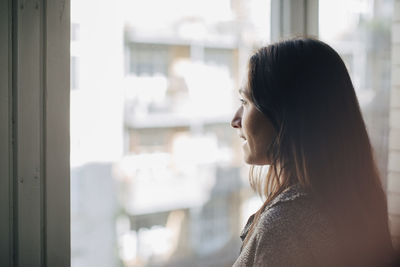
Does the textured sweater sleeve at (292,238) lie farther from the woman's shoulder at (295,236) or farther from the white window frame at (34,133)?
the white window frame at (34,133)

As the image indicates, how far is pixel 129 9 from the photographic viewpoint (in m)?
2.49

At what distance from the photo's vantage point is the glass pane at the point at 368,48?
1687 millimetres

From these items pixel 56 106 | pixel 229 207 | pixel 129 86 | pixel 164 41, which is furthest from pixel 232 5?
pixel 229 207

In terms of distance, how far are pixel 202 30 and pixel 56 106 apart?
113 inches

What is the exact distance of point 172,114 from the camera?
412 cm

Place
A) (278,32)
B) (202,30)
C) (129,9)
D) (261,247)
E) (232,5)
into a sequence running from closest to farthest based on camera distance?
(261,247) < (278,32) < (232,5) < (129,9) < (202,30)

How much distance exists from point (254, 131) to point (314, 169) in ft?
0.61

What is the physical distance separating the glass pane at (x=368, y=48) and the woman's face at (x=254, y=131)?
80cm

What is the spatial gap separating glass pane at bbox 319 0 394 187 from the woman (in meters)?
0.76

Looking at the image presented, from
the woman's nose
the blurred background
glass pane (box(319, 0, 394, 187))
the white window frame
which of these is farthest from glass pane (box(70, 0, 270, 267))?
the woman's nose

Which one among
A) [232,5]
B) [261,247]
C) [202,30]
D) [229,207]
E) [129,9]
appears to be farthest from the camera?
[229,207]

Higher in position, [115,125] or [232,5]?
[232,5]

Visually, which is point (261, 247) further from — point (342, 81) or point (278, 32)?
point (278, 32)

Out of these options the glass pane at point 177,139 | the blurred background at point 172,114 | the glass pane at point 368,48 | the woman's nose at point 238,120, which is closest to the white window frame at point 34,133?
the blurred background at point 172,114
